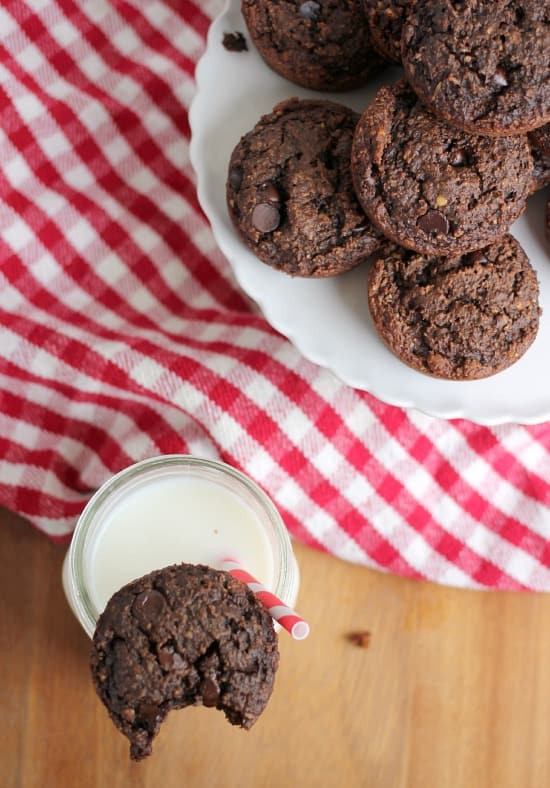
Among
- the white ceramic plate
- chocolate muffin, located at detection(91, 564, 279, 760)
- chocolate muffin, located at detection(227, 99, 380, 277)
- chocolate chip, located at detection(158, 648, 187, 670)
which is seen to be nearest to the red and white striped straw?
chocolate muffin, located at detection(91, 564, 279, 760)

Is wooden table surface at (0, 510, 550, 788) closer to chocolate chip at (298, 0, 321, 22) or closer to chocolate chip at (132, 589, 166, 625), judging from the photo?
chocolate chip at (132, 589, 166, 625)

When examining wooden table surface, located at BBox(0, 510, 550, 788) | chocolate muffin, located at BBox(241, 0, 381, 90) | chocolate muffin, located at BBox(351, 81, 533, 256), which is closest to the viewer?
chocolate muffin, located at BBox(351, 81, 533, 256)

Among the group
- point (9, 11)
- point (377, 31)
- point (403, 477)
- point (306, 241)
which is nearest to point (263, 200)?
point (306, 241)

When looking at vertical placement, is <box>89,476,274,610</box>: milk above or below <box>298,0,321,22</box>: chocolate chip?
below

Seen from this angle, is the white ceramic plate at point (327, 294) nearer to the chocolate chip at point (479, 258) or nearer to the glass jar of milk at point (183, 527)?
the chocolate chip at point (479, 258)

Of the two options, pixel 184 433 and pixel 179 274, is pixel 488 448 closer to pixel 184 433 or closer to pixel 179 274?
pixel 184 433

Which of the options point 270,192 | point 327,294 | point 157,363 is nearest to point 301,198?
point 270,192

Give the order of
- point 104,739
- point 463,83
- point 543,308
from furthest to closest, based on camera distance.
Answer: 1. point 104,739
2. point 543,308
3. point 463,83
